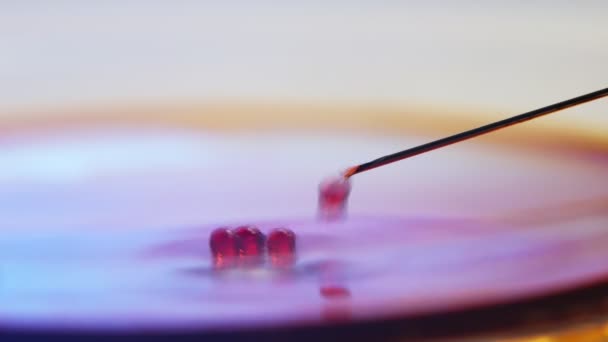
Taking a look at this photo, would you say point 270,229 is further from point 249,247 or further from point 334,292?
point 334,292

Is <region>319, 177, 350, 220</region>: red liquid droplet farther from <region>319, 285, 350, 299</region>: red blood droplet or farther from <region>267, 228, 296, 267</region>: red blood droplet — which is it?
<region>319, 285, 350, 299</region>: red blood droplet

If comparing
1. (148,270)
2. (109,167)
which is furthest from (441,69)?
(148,270)

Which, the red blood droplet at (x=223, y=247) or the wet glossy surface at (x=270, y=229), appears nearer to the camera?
the wet glossy surface at (x=270, y=229)

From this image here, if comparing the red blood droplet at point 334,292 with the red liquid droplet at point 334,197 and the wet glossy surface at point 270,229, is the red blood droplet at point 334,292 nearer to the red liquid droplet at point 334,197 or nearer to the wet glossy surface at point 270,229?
the wet glossy surface at point 270,229

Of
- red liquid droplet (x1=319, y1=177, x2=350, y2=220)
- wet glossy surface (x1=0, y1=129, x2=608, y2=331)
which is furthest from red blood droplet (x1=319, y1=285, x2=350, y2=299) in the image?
red liquid droplet (x1=319, y1=177, x2=350, y2=220)

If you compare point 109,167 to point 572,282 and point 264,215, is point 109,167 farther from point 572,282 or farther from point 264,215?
point 572,282

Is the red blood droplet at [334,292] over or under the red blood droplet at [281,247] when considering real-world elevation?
under

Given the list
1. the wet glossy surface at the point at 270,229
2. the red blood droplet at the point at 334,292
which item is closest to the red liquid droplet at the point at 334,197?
the wet glossy surface at the point at 270,229
